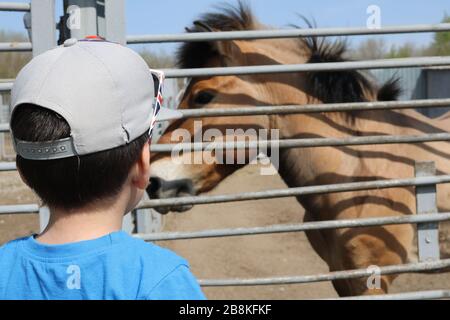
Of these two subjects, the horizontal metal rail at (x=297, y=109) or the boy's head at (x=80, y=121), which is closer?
the boy's head at (x=80, y=121)

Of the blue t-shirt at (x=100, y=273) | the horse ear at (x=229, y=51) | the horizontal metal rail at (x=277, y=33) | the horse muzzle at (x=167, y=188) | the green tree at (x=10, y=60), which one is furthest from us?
the green tree at (x=10, y=60)

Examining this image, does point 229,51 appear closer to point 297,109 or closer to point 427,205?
point 297,109

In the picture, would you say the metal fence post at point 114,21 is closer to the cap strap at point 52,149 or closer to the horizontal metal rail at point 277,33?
the horizontal metal rail at point 277,33

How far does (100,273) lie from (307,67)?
199 cm

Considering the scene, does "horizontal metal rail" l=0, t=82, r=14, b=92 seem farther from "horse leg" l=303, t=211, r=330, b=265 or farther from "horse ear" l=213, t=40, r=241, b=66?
"horse leg" l=303, t=211, r=330, b=265

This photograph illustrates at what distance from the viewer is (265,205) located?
Result: 10227mm

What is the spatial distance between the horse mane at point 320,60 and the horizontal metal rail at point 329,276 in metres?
0.99

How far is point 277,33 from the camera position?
282cm

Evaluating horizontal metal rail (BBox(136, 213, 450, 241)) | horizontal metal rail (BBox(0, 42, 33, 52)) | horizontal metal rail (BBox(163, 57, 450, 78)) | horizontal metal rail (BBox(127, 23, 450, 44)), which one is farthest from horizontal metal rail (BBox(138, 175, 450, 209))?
horizontal metal rail (BBox(0, 42, 33, 52))

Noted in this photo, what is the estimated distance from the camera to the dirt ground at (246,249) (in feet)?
18.9

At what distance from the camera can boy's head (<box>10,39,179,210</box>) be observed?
1058 millimetres

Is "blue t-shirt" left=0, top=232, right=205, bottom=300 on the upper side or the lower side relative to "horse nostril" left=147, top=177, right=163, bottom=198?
upper

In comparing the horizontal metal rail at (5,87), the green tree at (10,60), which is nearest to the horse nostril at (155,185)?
the horizontal metal rail at (5,87)

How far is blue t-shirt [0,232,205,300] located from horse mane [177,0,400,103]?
→ 7.98 feet
